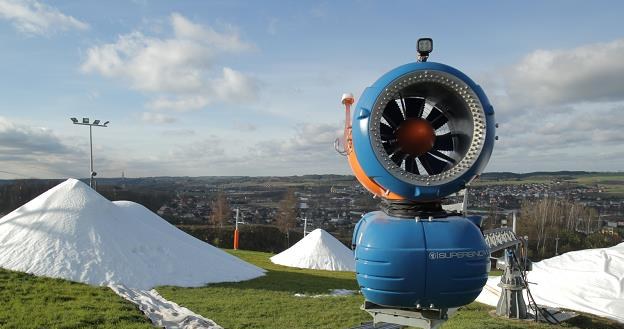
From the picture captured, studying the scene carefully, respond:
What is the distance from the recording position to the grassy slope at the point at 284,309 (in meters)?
12.5

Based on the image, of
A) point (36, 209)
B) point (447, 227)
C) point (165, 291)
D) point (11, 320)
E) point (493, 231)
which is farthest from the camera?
point (36, 209)

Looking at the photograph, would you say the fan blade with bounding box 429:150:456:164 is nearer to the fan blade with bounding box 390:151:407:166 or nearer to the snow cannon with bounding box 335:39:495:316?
the snow cannon with bounding box 335:39:495:316

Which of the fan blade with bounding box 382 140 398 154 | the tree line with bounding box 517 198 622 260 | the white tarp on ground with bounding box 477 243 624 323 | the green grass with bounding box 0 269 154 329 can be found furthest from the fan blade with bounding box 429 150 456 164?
the tree line with bounding box 517 198 622 260

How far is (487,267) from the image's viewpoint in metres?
4.77

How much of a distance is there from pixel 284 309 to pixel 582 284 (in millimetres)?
12311

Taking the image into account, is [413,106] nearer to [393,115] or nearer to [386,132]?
[393,115]

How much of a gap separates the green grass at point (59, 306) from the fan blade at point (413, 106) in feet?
27.4

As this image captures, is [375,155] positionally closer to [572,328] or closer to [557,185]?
[572,328]

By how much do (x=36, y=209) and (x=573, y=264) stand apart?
76.6 ft

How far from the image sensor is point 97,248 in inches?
731

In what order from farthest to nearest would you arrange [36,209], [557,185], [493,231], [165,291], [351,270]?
1. [557,185]
2. [351,270]
3. [36,209]
4. [165,291]
5. [493,231]

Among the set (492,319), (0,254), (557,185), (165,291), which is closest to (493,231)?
(492,319)

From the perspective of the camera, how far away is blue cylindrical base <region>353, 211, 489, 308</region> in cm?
450

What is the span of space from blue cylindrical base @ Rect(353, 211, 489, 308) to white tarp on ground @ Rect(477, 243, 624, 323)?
44.5 feet
